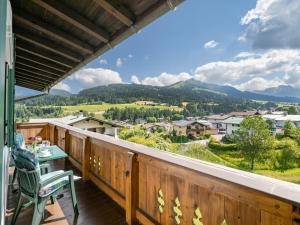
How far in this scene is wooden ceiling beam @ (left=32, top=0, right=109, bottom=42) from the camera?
2454mm

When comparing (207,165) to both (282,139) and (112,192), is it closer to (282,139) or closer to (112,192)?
(112,192)

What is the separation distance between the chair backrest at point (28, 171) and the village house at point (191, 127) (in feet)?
99.1

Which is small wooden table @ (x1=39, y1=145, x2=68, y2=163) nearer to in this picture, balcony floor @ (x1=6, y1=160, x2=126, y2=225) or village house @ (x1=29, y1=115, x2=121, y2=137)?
balcony floor @ (x1=6, y1=160, x2=126, y2=225)

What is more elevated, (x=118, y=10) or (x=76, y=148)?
(x=118, y=10)

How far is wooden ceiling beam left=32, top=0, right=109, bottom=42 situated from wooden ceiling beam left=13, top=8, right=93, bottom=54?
1.77ft

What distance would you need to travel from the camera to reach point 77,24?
269 centimetres

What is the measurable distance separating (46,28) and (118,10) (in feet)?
4.68

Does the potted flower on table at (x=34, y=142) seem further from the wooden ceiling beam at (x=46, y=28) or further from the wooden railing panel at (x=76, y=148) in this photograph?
the wooden ceiling beam at (x=46, y=28)

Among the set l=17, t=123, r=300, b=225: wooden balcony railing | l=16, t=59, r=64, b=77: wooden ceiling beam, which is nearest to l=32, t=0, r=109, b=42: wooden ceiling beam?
l=17, t=123, r=300, b=225: wooden balcony railing

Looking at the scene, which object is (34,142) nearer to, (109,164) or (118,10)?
(109,164)

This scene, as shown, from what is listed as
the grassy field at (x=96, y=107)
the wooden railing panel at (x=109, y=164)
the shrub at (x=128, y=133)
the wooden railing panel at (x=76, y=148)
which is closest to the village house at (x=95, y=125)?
the shrub at (x=128, y=133)

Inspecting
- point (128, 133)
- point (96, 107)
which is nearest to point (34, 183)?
point (128, 133)

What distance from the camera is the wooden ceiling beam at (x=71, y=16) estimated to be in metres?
2.45

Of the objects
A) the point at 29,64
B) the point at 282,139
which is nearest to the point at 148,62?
the point at 282,139
